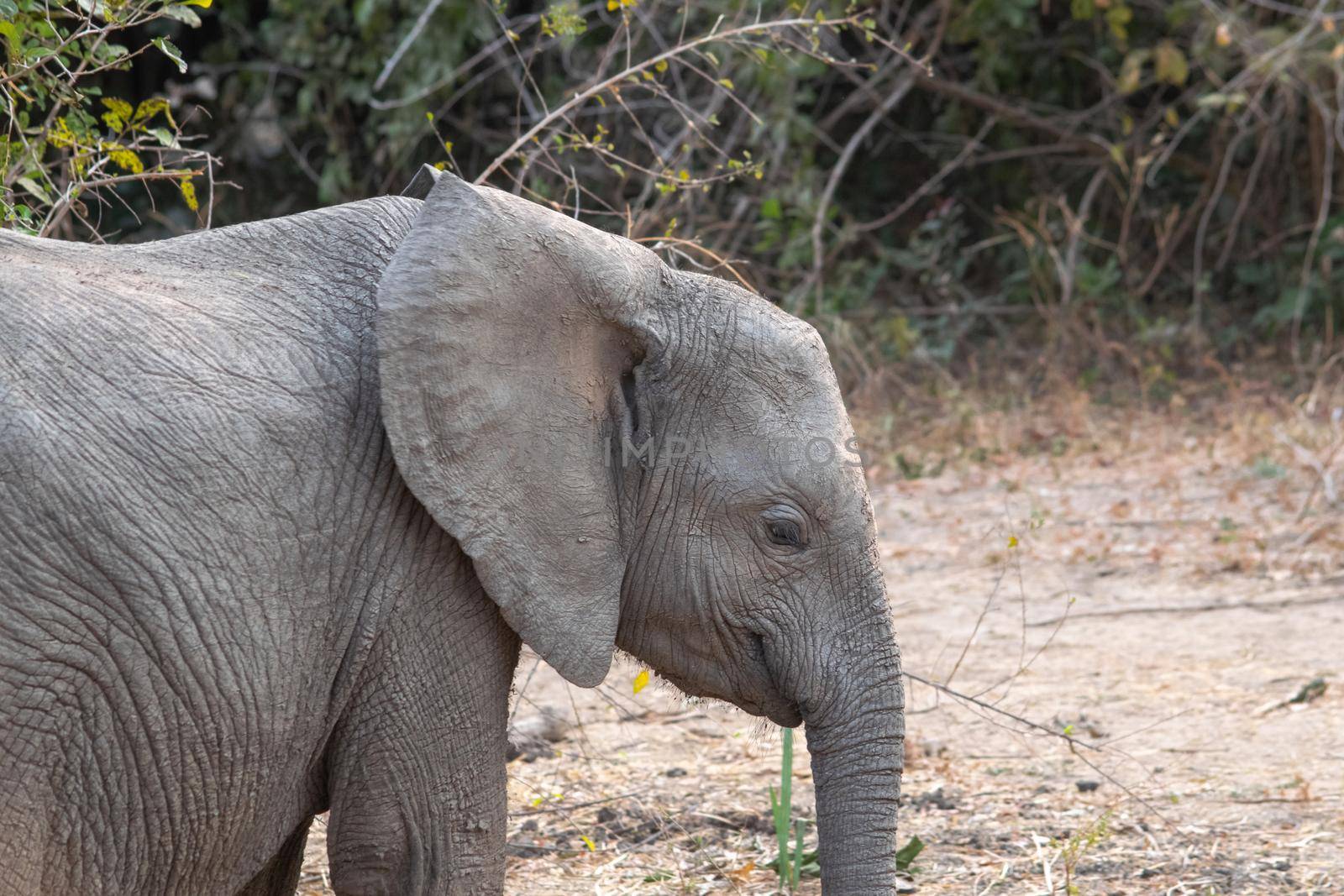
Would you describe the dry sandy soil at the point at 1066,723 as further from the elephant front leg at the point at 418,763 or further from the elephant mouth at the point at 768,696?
the elephant front leg at the point at 418,763

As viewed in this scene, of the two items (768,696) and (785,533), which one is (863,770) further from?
(785,533)

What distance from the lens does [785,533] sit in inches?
127

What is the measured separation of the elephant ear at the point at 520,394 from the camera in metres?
2.91

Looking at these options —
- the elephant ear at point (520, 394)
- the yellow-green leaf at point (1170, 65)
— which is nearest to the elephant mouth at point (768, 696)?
the elephant ear at point (520, 394)

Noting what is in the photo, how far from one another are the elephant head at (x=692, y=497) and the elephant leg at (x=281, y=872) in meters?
0.68

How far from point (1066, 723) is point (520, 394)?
319 centimetres

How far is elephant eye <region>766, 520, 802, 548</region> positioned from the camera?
126 inches

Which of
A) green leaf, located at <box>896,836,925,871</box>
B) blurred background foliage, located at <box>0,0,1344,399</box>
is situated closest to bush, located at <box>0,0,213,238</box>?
green leaf, located at <box>896,836,925,871</box>

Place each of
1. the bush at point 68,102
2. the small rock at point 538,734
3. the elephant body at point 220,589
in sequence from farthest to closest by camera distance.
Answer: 1. the small rock at point 538,734
2. the bush at point 68,102
3. the elephant body at point 220,589

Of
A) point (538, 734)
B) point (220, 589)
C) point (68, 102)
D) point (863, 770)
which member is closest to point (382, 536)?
point (220, 589)

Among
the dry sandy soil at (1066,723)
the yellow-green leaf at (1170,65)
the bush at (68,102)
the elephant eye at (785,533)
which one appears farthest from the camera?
the yellow-green leaf at (1170,65)

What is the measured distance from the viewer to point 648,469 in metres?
3.21

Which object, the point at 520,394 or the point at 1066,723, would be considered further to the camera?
the point at 1066,723

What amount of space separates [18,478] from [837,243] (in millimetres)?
8532
